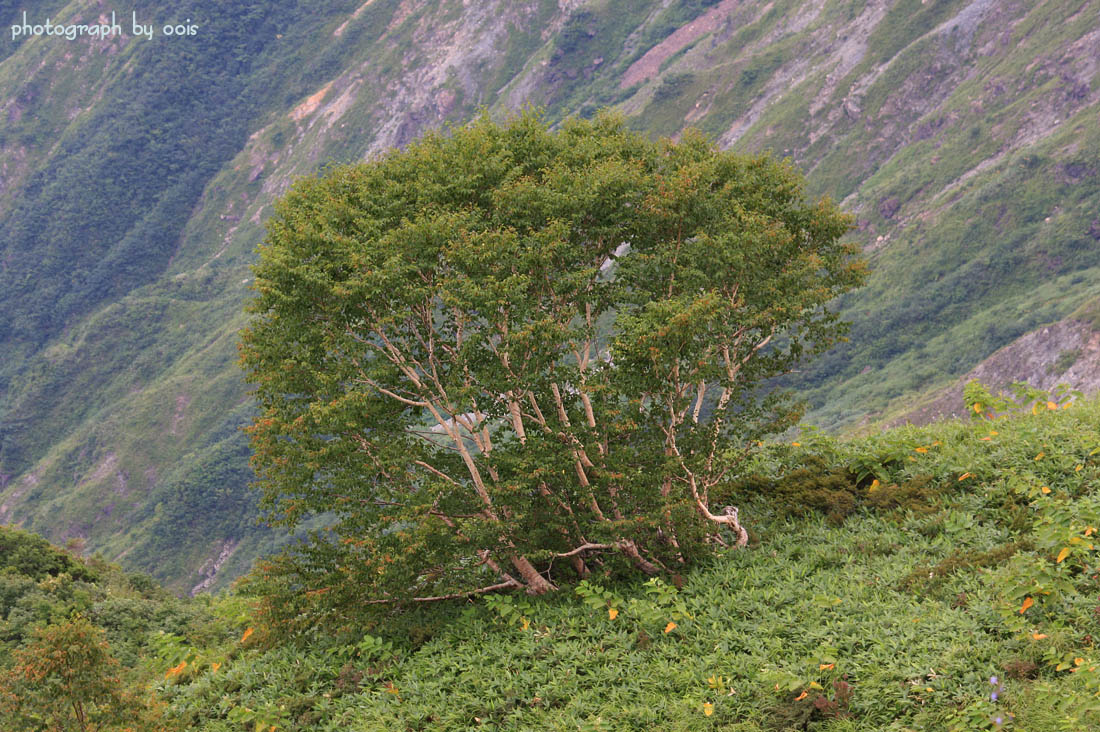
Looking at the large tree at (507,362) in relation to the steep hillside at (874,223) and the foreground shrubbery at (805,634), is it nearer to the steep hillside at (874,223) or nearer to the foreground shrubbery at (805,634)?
the foreground shrubbery at (805,634)

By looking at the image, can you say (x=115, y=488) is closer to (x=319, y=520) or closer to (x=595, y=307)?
(x=319, y=520)

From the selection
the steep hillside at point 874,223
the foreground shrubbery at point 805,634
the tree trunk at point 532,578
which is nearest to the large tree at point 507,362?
the tree trunk at point 532,578

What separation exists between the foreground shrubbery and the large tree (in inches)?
36.8

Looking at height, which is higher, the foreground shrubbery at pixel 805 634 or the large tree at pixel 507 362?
the large tree at pixel 507 362

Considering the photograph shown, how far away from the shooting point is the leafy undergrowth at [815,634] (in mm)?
8047

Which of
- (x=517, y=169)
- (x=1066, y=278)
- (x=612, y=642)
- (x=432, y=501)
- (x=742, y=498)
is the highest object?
(x=517, y=169)

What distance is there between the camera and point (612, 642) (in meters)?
10.4

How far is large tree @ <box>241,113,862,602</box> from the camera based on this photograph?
38.1ft

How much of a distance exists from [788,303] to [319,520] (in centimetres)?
8770

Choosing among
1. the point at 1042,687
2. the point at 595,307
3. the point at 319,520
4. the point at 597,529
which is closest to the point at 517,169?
the point at 595,307

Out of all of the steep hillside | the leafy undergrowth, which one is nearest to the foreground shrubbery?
the leafy undergrowth

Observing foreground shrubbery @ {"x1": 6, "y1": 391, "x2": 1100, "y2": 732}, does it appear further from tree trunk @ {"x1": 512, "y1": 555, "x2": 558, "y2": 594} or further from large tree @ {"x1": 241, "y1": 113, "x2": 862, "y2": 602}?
large tree @ {"x1": 241, "y1": 113, "x2": 862, "y2": 602}

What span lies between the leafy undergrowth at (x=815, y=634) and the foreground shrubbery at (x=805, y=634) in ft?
0.09

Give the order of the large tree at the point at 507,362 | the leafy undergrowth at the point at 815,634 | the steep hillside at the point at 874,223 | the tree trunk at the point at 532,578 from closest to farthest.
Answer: the leafy undergrowth at the point at 815,634 → the large tree at the point at 507,362 → the tree trunk at the point at 532,578 → the steep hillside at the point at 874,223
